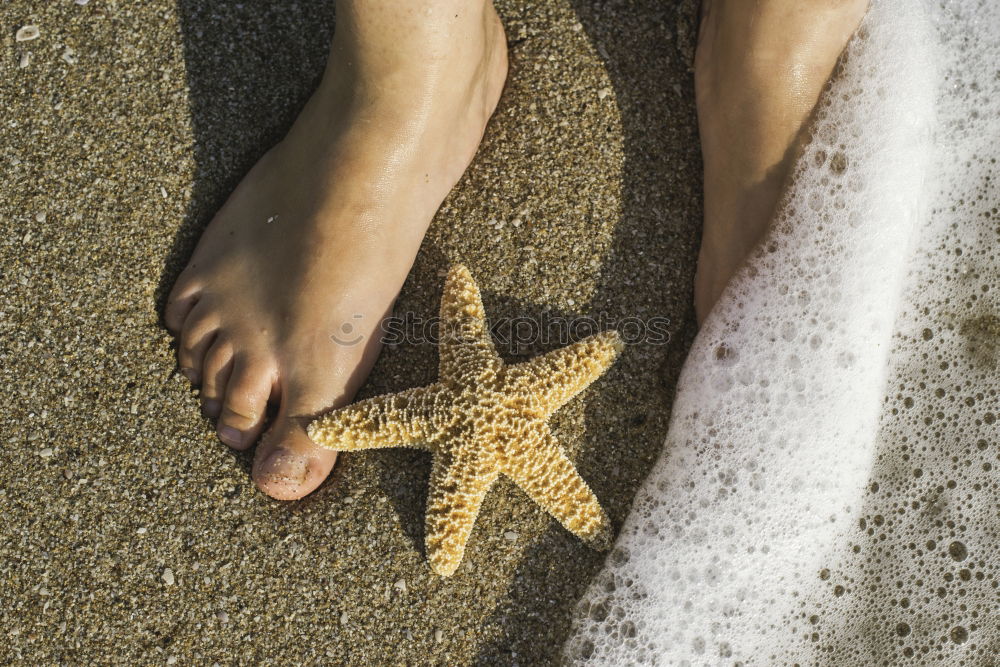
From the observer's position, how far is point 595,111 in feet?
8.39

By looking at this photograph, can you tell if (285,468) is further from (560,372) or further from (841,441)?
(841,441)

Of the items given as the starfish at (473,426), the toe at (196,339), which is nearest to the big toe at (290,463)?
the starfish at (473,426)

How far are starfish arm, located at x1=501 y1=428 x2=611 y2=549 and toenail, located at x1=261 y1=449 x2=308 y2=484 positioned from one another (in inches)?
25.4

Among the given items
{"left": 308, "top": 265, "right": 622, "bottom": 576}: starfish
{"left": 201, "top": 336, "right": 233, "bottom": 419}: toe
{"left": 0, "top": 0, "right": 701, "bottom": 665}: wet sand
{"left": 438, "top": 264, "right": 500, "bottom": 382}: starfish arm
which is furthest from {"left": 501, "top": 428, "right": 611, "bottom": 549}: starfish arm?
{"left": 201, "top": 336, "right": 233, "bottom": 419}: toe

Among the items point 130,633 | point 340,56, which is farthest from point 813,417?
point 130,633

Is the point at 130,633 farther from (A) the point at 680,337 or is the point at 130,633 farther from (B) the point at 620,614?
(A) the point at 680,337

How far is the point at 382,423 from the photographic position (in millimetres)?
2213

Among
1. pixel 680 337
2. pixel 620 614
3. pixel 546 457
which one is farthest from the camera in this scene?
pixel 680 337

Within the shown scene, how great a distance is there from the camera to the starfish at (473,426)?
2195mm

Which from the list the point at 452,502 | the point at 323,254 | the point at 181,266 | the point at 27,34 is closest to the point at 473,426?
the point at 452,502

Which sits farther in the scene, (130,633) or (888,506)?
(888,506)

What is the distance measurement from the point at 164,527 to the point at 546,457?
4.06 feet

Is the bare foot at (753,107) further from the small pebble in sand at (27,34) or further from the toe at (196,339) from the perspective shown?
the small pebble in sand at (27,34)

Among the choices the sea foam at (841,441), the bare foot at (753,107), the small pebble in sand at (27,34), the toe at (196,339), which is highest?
the small pebble in sand at (27,34)
